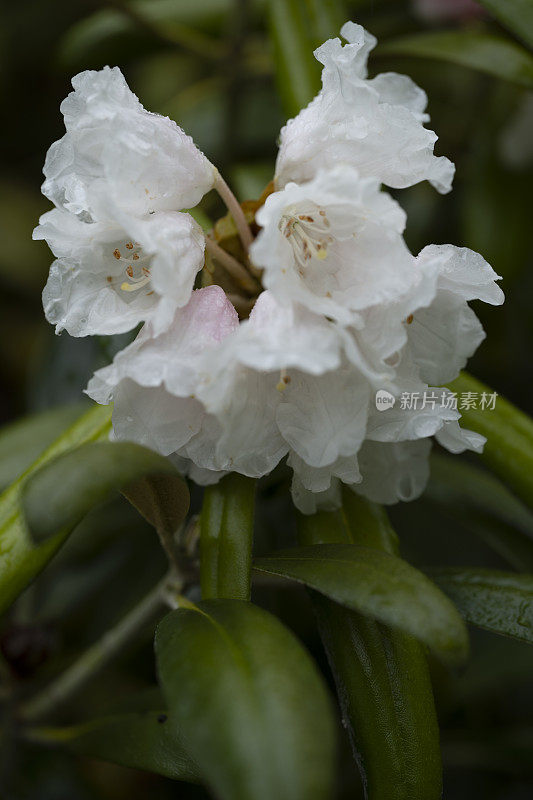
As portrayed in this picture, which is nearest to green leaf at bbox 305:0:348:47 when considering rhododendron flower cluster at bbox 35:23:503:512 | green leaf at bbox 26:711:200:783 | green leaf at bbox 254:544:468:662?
rhododendron flower cluster at bbox 35:23:503:512

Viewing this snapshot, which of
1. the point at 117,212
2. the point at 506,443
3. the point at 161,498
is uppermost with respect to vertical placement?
the point at 117,212

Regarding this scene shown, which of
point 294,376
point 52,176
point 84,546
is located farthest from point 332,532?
point 84,546

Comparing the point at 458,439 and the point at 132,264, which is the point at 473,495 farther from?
the point at 132,264

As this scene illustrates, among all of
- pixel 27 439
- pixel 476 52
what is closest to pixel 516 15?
pixel 476 52

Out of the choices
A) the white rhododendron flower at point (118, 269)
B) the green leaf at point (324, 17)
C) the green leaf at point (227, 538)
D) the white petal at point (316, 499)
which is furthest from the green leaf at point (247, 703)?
the green leaf at point (324, 17)

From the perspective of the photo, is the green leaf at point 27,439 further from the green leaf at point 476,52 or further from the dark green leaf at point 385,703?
the green leaf at point 476,52
